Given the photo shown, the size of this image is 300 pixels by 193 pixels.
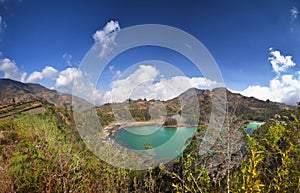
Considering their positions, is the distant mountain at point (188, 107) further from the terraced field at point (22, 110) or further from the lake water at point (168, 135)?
the terraced field at point (22, 110)

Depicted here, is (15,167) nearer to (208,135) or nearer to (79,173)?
(79,173)

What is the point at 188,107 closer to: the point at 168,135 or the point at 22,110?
the point at 168,135

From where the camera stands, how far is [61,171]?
2424 millimetres

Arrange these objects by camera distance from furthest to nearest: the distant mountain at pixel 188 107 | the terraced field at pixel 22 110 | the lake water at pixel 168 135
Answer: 1. the terraced field at pixel 22 110
2. the lake water at pixel 168 135
3. the distant mountain at pixel 188 107

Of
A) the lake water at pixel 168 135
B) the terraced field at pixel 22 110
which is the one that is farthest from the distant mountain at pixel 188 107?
the terraced field at pixel 22 110

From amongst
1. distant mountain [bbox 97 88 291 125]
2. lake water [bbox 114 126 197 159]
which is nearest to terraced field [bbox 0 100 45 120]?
lake water [bbox 114 126 197 159]

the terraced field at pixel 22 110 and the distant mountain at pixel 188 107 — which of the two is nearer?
the distant mountain at pixel 188 107

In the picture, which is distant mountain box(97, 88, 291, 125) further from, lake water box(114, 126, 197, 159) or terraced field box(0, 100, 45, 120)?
terraced field box(0, 100, 45, 120)

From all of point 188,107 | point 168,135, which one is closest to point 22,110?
point 168,135

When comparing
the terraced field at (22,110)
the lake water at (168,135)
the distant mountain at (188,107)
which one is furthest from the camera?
the terraced field at (22,110)

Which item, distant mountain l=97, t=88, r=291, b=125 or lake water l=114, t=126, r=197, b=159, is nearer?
distant mountain l=97, t=88, r=291, b=125

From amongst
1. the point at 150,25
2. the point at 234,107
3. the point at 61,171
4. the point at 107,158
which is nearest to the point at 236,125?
the point at 234,107

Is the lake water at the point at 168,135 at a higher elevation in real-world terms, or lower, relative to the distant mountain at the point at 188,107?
lower

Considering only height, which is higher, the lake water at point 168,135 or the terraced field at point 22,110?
the terraced field at point 22,110
